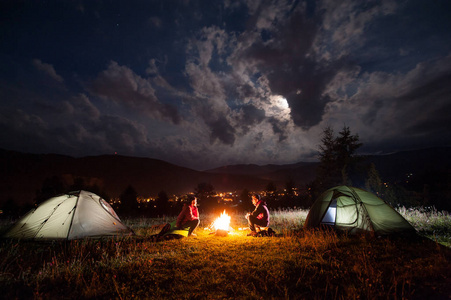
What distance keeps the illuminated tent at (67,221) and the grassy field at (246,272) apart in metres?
0.91

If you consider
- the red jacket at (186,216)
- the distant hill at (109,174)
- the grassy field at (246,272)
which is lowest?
the grassy field at (246,272)

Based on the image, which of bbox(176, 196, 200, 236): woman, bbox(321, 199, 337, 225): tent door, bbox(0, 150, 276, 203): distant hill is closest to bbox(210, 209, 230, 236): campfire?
bbox(176, 196, 200, 236): woman

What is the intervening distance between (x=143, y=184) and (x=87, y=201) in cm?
7193

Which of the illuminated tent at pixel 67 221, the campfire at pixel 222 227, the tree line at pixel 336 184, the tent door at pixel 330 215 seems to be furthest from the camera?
the tree line at pixel 336 184

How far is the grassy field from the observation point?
3.87 m

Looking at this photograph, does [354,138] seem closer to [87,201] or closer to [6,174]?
[87,201]

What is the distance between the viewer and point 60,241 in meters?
7.90

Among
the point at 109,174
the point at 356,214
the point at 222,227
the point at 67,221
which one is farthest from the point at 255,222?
the point at 109,174

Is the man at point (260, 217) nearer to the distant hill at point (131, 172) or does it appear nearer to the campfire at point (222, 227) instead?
the campfire at point (222, 227)

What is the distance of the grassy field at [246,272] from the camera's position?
3.87 metres

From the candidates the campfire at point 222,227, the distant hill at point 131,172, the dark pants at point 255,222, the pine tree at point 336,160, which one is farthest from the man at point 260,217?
the distant hill at point 131,172

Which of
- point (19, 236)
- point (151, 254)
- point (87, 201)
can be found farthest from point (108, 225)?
point (151, 254)

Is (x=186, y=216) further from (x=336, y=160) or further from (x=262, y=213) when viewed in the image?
(x=336, y=160)

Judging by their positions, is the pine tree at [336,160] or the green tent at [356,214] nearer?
the green tent at [356,214]
